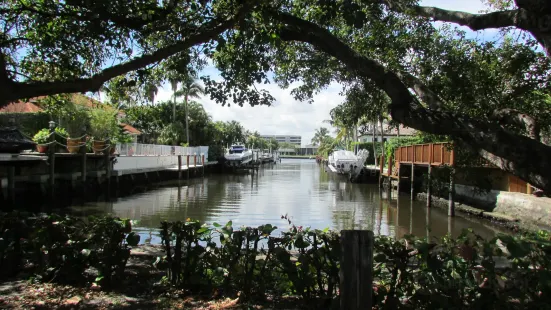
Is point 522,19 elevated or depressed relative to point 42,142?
elevated

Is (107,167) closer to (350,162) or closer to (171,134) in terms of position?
(171,134)

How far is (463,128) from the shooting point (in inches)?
156

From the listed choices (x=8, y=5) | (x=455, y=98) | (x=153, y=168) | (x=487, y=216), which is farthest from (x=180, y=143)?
(x=455, y=98)

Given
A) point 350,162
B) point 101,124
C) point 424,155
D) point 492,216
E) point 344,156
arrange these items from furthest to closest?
point 344,156 < point 350,162 < point 101,124 < point 424,155 < point 492,216

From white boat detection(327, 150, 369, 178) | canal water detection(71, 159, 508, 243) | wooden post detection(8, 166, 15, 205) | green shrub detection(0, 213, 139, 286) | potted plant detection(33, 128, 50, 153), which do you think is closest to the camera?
green shrub detection(0, 213, 139, 286)

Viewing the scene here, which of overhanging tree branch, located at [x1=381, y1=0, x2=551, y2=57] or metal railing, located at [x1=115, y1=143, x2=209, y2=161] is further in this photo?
metal railing, located at [x1=115, y1=143, x2=209, y2=161]

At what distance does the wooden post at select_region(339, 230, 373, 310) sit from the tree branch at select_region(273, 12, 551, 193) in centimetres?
151

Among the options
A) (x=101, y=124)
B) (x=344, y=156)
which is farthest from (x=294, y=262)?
(x=344, y=156)

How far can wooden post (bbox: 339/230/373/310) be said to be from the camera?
326cm

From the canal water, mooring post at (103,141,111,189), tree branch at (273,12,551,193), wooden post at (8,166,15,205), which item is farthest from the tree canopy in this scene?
mooring post at (103,141,111,189)

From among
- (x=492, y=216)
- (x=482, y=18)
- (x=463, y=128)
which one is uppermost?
(x=482, y=18)

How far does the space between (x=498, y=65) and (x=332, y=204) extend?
18.3 meters

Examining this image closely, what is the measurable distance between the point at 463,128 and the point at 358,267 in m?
1.80

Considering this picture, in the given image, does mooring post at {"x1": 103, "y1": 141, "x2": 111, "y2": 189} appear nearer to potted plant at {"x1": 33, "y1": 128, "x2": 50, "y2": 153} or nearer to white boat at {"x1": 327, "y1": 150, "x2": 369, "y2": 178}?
potted plant at {"x1": 33, "y1": 128, "x2": 50, "y2": 153}
